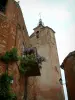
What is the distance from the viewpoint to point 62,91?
2341 cm

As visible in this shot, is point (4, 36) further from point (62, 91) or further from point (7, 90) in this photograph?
point (62, 91)

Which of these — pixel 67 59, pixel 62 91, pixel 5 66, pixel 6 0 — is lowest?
pixel 62 91

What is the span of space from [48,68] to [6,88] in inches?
582

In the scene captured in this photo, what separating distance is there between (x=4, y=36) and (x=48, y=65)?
13681mm

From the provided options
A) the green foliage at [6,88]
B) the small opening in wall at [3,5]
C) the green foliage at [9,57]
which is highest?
the small opening in wall at [3,5]

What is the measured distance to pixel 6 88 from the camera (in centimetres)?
923

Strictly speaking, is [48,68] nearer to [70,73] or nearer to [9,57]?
[70,73]

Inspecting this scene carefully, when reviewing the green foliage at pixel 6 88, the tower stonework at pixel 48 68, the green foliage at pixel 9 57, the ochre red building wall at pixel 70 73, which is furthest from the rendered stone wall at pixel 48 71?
the green foliage at pixel 6 88

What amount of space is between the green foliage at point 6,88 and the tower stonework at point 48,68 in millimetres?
10209

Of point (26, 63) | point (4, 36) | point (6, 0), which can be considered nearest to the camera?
point (4, 36)

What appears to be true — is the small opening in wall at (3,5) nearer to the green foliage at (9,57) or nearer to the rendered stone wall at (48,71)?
the green foliage at (9,57)

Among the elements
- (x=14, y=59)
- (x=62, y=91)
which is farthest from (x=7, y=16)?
(x=62, y=91)

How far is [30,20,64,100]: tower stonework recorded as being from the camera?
2197 centimetres

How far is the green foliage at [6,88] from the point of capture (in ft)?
29.2
